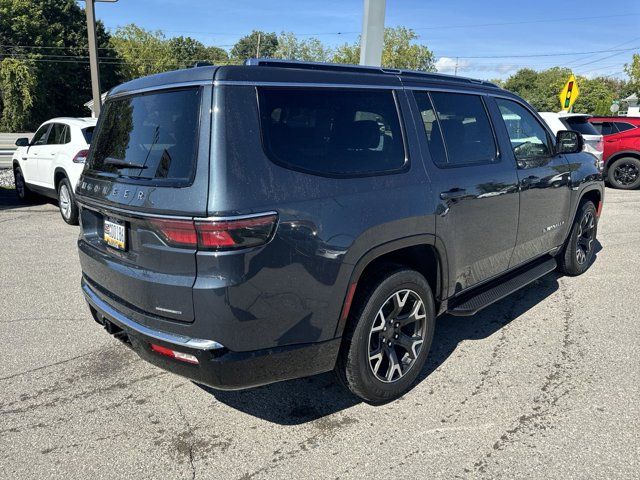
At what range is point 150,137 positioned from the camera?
8.60ft

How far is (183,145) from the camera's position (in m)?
2.38

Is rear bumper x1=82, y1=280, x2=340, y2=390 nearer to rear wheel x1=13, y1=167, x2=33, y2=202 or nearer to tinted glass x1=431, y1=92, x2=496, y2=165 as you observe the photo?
tinted glass x1=431, y1=92, x2=496, y2=165

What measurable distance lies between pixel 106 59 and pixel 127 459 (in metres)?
55.7

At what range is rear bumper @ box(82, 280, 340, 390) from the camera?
232 cm

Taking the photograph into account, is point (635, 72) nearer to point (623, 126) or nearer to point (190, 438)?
point (623, 126)

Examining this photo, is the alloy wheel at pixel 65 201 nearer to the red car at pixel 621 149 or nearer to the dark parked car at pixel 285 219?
the dark parked car at pixel 285 219

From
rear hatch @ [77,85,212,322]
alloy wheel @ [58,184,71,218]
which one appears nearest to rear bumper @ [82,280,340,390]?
rear hatch @ [77,85,212,322]

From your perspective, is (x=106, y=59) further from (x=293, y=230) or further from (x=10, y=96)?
(x=293, y=230)

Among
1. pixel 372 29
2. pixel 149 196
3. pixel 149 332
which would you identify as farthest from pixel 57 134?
pixel 149 332

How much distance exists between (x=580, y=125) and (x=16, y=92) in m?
43.7

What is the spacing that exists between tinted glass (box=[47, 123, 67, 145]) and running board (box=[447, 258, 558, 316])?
23.0 ft

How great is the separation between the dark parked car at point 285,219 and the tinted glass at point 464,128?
0.02 metres

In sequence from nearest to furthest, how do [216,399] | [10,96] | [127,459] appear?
[127,459], [216,399], [10,96]

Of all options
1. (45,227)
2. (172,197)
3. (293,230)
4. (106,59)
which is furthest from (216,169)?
(106,59)
